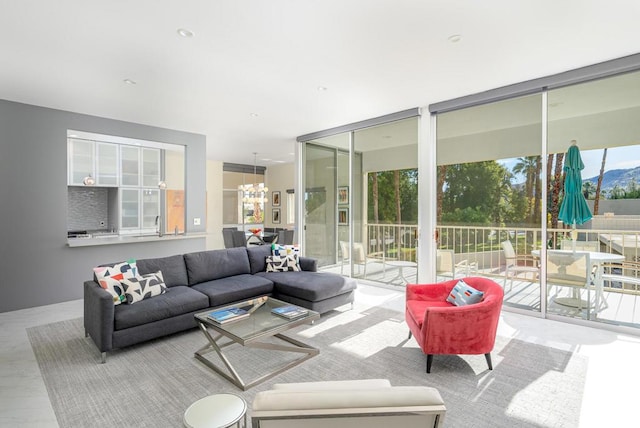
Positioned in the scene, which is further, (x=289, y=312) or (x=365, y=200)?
(x=365, y=200)

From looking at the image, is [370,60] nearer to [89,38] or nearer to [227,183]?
[89,38]

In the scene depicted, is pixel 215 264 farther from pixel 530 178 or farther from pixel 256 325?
pixel 530 178

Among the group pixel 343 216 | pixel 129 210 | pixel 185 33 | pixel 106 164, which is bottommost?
pixel 343 216

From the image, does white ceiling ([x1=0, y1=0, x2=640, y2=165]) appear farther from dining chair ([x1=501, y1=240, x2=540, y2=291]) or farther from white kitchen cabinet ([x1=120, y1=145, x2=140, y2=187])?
dining chair ([x1=501, y1=240, x2=540, y2=291])

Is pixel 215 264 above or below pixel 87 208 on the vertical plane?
below

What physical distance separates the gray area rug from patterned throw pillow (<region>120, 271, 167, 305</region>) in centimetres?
47

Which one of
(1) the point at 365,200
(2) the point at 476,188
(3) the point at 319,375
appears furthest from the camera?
(1) the point at 365,200

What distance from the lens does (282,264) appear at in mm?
4621

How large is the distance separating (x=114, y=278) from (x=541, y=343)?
4233 millimetres

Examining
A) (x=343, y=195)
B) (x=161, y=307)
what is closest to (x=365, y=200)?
(x=343, y=195)

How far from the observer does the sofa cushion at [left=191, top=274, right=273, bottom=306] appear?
359 centimetres

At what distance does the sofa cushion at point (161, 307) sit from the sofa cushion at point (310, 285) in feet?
3.10

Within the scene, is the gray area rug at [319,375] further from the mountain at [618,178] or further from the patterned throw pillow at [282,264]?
the mountain at [618,178]

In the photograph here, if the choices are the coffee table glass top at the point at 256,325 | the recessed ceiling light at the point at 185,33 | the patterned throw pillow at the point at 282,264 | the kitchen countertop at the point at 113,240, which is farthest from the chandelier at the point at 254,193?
the coffee table glass top at the point at 256,325
